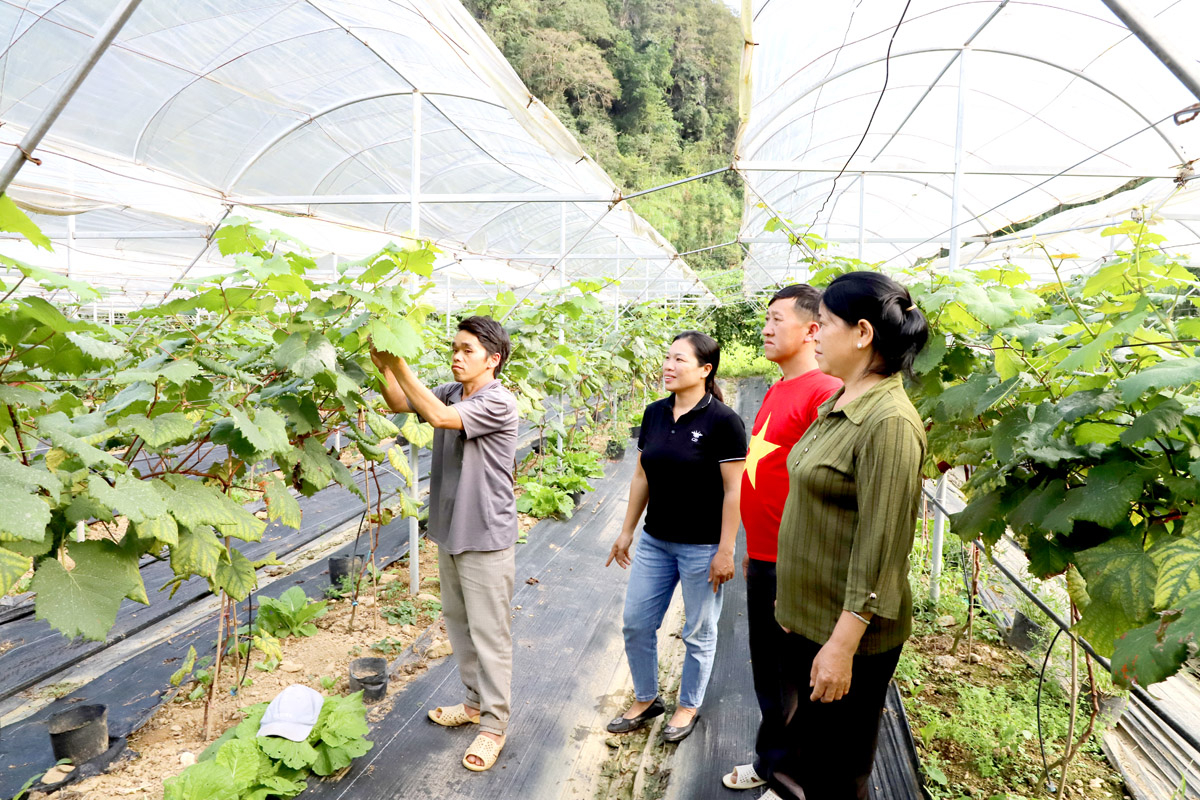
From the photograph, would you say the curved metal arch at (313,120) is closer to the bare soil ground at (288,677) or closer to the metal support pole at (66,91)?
the bare soil ground at (288,677)

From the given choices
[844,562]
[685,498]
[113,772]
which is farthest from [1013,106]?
[113,772]

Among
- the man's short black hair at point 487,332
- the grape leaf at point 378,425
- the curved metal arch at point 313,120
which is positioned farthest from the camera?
the curved metal arch at point 313,120

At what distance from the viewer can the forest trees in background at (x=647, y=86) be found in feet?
110

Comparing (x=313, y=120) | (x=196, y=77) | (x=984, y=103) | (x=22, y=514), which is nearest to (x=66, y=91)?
(x=22, y=514)

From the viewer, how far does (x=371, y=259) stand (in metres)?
1.80

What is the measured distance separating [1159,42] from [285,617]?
144 inches

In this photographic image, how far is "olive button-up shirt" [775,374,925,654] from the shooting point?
144 cm

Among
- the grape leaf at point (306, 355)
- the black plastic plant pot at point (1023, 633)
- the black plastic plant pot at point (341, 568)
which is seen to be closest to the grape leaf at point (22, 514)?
the grape leaf at point (306, 355)

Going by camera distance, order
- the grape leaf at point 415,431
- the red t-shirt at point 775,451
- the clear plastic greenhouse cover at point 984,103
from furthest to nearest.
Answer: the clear plastic greenhouse cover at point 984,103, the grape leaf at point 415,431, the red t-shirt at point 775,451

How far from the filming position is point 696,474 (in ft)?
8.37

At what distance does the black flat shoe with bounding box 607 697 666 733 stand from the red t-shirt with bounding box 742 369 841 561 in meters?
0.94

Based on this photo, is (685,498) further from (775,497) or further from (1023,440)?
(1023,440)

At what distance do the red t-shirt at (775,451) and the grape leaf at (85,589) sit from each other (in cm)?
168

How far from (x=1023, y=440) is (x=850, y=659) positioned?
621 mm
